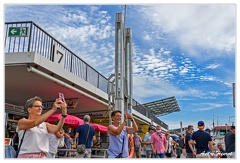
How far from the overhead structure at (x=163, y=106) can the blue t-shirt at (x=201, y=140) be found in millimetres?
21803

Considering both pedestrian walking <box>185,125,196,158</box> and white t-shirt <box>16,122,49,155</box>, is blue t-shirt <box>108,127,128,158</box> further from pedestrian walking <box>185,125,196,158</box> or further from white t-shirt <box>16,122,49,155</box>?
pedestrian walking <box>185,125,196,158</box>

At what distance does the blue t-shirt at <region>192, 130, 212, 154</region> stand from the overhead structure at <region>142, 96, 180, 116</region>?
2180 centimetres

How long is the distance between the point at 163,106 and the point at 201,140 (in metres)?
25.7

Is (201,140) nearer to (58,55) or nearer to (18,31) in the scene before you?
(58,55)

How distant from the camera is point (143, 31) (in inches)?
298

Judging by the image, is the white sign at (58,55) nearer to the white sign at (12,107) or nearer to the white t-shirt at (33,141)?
the white sign at (12,107)

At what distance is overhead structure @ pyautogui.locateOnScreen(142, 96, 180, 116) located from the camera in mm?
29508

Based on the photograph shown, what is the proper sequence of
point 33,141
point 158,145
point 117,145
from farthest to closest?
1. point 158,145
2. point 117,145
3. point 33,141

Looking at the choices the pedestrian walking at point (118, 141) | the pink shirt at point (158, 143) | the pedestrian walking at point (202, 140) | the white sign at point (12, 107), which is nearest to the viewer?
the pedestrian walking at point (118, 141)

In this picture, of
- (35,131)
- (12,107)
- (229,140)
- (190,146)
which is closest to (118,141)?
(35,131)

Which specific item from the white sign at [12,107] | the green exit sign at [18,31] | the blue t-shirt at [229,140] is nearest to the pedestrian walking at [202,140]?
the blue t-shirt at [229,140]

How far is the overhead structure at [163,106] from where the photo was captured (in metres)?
29.5

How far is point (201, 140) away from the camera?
6.61 metres

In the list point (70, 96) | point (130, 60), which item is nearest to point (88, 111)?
point (70, 96)
